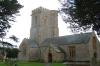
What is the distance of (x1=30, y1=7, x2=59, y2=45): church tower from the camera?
1828 inches

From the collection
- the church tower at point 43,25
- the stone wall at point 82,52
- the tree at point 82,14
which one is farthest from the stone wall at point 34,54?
the tree at point 82,14

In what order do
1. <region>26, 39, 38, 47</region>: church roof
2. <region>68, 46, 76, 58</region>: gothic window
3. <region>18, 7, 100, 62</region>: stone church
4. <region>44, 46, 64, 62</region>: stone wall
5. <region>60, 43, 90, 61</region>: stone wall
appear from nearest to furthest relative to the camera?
<region>60, 43, 90, 61</region>: stone wall
<region>18, 7, 100, 62</region>: stone church
<region>44, 46, 64, 62</region>: stone wall
<region>68, 46, 76, 58</region>: gothic window
<region>26, 39, 38, 47</region>: church roof

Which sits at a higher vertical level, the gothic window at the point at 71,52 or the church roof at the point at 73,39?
the church roof at the point at 73,39

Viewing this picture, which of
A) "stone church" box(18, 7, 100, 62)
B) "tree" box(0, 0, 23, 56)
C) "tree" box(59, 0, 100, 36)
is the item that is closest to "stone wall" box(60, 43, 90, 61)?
"stone church" box(18, 7, 100, 62)

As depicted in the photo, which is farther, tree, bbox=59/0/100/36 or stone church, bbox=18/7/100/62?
stone church, bbox=18/7/100/62

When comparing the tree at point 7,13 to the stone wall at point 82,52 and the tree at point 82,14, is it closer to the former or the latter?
the tree at point 82,14

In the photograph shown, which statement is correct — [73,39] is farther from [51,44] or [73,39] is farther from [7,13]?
[7,13]

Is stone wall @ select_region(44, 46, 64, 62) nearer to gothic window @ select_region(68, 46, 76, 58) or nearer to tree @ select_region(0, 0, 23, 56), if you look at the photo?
gothic window @ select_region(68, 46, 76, 58)

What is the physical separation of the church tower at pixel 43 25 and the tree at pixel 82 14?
103 feet

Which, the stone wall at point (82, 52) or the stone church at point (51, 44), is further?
the stone church at point (51, 44)

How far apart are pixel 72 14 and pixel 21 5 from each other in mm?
4185

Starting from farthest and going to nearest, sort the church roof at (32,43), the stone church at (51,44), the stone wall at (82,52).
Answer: the church roof at (32,43) < the stone church at (51,44) < the stone wall at (82,52)

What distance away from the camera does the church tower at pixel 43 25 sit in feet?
152

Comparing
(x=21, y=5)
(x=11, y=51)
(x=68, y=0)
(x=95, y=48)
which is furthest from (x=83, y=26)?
(x=95, y=48)
